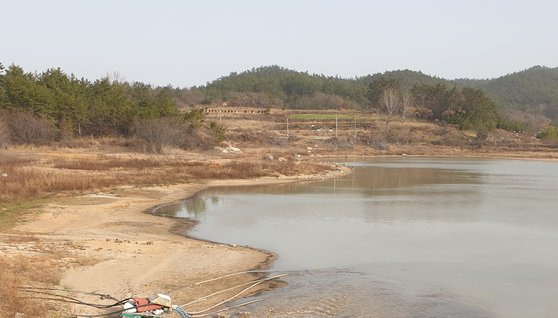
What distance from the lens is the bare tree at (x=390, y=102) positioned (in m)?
97.5

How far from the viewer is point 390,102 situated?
99.1 metres

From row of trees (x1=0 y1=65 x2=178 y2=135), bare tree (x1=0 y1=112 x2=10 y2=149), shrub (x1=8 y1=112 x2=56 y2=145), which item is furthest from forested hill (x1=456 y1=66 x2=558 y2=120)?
bare tree (x1=0 y1=112 x2=10 y2=149)

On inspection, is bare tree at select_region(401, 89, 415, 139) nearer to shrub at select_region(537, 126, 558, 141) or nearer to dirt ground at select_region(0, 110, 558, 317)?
shrub at select_region(537, 126, 558, 141)

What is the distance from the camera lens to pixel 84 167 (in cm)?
3450

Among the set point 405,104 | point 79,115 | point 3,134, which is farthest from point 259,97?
point 3,134

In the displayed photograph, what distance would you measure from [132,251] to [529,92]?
173m

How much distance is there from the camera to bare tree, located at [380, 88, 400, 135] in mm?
97456

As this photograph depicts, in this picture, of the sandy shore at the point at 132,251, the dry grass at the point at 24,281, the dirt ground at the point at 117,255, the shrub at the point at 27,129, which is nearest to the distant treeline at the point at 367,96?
the shrub at the point at 27,129

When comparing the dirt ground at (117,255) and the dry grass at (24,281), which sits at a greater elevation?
the dry grass at (24,281)

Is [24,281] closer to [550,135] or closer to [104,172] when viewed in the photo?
[104,172]

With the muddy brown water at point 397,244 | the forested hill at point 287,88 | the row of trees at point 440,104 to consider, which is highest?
the forested hill at point 287,88

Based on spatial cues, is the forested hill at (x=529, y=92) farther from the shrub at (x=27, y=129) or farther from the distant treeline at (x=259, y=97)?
the shrub at (x=27, y=129)

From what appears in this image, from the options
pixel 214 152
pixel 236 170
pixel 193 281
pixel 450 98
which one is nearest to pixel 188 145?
pixel 214 152

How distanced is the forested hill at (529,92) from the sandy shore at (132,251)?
5395 inches
